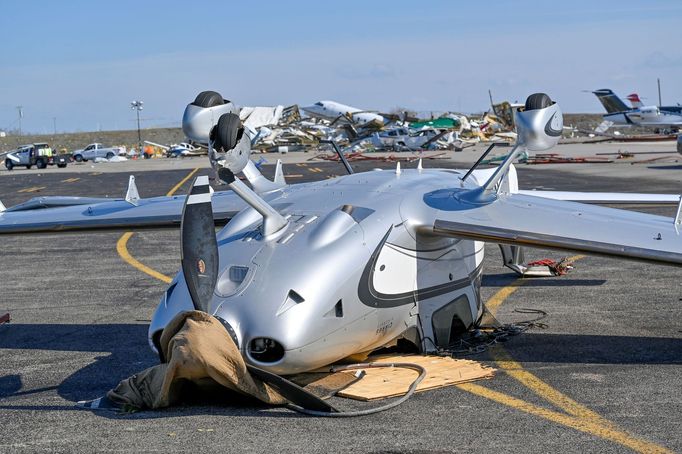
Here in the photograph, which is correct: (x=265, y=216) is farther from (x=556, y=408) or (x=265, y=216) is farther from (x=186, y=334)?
(x=556, y=408)

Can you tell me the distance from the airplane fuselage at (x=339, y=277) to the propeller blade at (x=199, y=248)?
30 centimetres

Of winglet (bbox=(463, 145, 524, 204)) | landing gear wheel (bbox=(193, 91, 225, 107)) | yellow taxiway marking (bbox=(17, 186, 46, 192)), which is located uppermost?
landing gear wheel (bbox=(193, 91, 225, 107))

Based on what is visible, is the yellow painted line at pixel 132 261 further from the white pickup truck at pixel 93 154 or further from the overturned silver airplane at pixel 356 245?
the white pickup truck at pixel 93 154

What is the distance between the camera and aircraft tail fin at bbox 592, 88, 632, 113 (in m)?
101

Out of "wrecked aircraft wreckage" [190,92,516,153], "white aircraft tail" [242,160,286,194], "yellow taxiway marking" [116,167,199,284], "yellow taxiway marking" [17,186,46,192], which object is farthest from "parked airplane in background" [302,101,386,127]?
"white aircraft tail" [242,160,286,194]

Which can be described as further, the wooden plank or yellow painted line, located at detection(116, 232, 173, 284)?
yellow painted line, located at detection(116, 232, 173, 284)

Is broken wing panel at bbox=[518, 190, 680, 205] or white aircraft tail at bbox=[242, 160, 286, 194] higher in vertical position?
white aircraft tail at bbox=[242, 160, 286, 194]

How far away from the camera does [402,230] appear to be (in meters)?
11.6

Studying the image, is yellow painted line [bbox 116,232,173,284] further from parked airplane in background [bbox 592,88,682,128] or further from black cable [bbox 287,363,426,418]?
parked airplane in background [bbox 592,88,682,128]

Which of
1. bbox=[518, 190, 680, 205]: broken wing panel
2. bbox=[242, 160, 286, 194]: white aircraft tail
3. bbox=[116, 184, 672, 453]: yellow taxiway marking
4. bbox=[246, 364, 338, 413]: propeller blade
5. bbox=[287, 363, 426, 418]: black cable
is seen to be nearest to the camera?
bbox=[116, 184, 672, 453]: yellow taxiway marking

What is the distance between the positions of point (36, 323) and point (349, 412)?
7.10m

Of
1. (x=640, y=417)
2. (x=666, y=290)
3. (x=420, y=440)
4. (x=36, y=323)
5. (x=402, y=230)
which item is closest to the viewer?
(x=420, y=440)

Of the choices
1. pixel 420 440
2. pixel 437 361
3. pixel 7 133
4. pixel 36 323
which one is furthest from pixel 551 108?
pixel 7 133

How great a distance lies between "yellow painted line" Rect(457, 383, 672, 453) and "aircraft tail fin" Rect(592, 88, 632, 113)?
312ft
